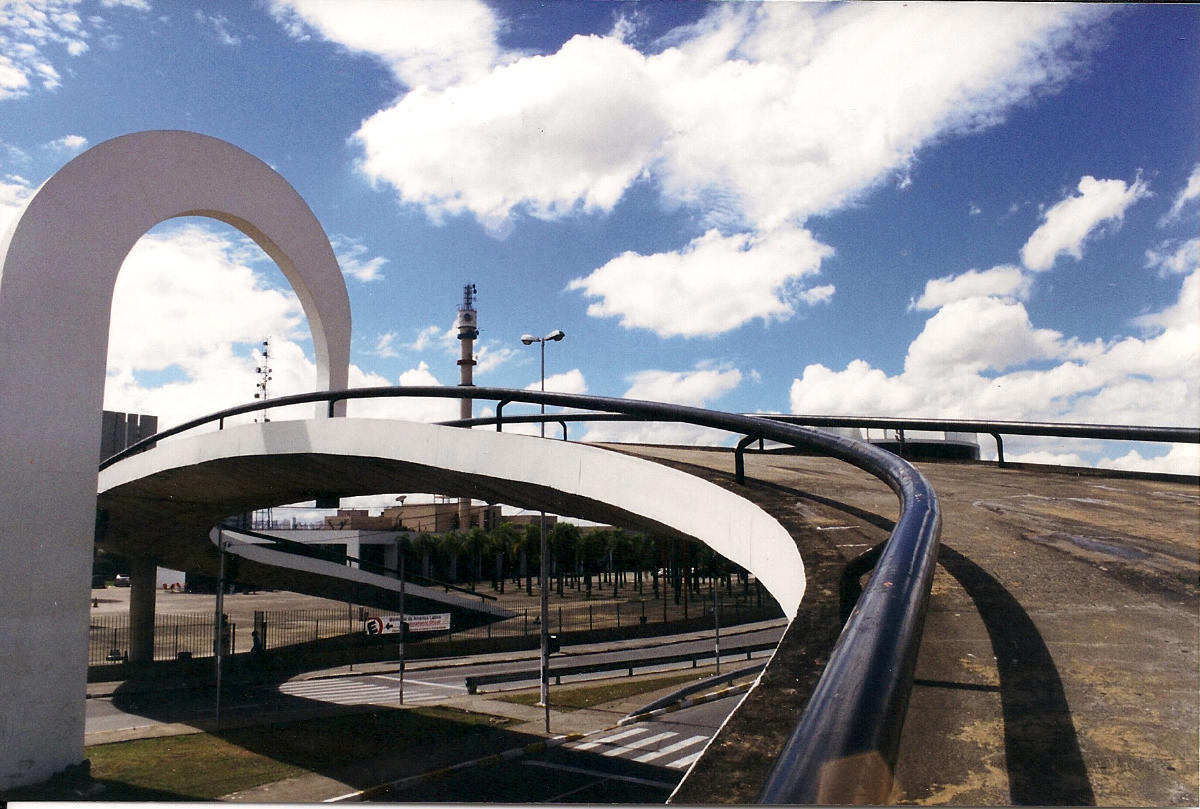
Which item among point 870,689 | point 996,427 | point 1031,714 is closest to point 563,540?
point 996,427

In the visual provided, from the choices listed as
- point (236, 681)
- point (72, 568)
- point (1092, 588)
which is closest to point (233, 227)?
point (72, 568)

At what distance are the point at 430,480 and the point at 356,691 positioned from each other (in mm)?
14295

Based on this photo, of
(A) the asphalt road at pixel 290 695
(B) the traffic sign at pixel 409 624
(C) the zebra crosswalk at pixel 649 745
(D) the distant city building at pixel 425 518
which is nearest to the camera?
(C) the zebra crosswalk at pixel 649 745

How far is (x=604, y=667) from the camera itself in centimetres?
2459

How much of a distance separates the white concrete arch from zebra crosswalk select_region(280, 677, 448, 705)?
10474 millimetres

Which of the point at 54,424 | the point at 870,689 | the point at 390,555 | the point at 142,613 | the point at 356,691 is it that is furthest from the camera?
the point at 390,555

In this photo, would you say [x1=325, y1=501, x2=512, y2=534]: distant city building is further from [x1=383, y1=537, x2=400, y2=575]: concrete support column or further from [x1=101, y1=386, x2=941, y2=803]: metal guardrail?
[x1=101, y1=386, x2=941, y2=803]: metal guardrail

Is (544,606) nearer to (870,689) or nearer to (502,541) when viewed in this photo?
(870,689)

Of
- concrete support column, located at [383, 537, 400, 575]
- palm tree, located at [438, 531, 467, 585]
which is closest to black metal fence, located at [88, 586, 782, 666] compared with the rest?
concrete support column, located at [383, 537, 400, 575]

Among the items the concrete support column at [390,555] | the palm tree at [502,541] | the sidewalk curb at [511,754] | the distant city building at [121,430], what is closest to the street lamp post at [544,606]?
the sidewalk curb at [511,754]

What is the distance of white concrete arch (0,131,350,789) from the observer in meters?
9.65

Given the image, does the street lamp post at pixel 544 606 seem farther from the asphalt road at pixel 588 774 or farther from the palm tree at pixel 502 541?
the palm tree at pixel 502 541

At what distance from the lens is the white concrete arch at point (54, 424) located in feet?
31.7

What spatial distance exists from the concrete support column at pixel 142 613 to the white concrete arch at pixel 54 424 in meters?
16.4
